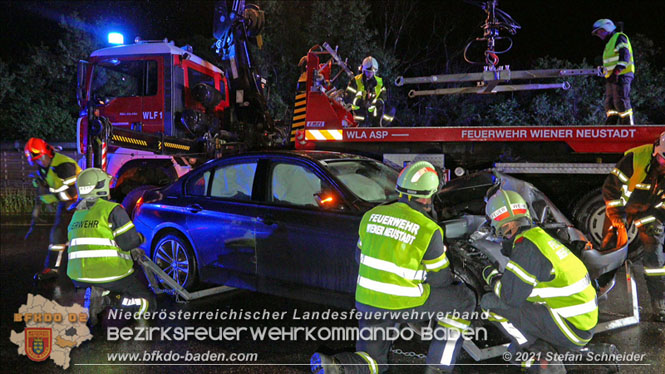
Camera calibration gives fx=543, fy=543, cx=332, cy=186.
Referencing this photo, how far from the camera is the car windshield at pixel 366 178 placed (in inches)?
190

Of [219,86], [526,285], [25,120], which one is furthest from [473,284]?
[25,120]

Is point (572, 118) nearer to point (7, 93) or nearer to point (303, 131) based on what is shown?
point (303, 131)

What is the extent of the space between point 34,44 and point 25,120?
4611 mm

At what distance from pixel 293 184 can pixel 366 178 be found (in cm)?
69

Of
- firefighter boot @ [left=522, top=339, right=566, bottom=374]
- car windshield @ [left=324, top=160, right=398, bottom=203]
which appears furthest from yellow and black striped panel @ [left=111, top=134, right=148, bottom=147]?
firefighter boot @ [left=522, top=339, right=566, bottom=374]

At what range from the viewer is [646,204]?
4941mm

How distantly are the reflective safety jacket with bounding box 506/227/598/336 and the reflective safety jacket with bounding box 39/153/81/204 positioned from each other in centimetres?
547

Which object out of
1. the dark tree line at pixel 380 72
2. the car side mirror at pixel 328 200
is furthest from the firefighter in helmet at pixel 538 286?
the dark tree line at pixel 380 72

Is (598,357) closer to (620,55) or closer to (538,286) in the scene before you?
(538,286)

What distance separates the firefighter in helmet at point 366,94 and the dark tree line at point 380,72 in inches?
372

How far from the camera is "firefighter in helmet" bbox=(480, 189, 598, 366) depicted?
3.08 metres

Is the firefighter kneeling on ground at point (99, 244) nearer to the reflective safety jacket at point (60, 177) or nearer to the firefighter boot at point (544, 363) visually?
the reflective safety jacket at point (60, 177)

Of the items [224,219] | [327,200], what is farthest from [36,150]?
[327,200]

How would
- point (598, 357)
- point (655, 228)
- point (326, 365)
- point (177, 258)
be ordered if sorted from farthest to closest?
point (177, 258), point (655, 228), point (598, 357), point (326, 365)
